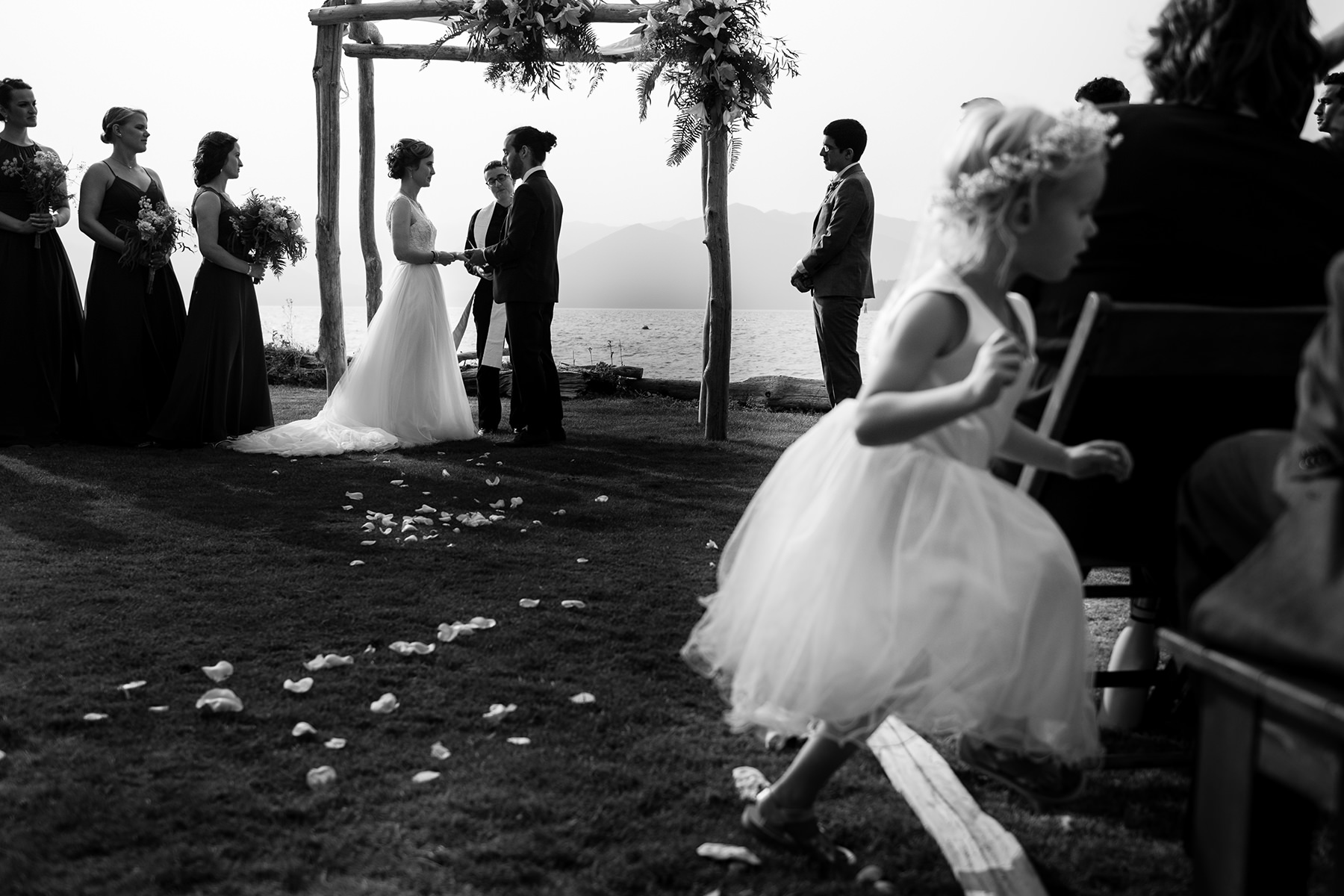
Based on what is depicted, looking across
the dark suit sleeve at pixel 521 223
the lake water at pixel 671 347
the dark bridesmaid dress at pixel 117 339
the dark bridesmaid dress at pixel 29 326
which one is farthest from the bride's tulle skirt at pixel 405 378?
the lake water at pixel 671 347

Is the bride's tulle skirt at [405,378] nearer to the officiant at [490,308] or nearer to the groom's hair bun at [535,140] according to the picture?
the officiant at [490,308]

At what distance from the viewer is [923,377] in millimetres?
2307

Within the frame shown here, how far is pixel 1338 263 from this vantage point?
1374 millimetres

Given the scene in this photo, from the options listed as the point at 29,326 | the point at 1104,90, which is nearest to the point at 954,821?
the point at 1104,90

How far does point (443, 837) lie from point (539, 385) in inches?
259

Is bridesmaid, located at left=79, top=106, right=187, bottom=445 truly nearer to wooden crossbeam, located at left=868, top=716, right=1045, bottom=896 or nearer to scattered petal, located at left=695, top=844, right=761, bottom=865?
wooden crossbeam, located at left=868, top=716, right=1045, bottom=896

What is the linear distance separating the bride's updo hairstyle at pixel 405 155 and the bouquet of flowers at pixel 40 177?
2.32m

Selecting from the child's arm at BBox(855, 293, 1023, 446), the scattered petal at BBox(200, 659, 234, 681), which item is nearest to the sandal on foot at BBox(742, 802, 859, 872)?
the child's arm at BBox(855, 293, 1023, 446)

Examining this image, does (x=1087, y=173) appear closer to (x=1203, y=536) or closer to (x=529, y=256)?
(x=1203, y=536)

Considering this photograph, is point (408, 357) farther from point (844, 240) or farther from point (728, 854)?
point (728, 854)

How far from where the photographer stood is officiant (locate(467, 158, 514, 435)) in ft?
31.2

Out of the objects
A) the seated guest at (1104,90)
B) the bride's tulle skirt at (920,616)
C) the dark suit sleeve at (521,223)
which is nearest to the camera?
the bride's tulle skirt at (920,616)

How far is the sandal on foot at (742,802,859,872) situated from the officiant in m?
7.10

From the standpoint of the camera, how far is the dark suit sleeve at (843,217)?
830 centimetres
